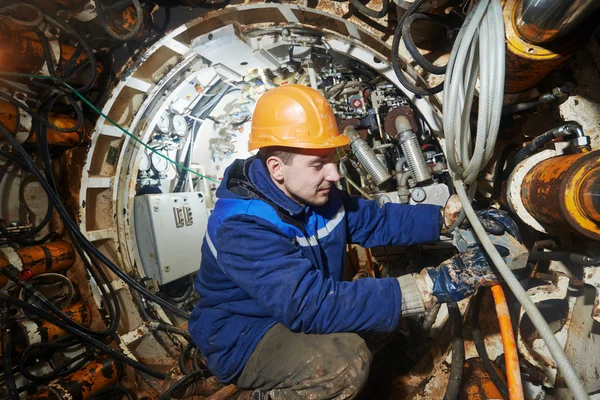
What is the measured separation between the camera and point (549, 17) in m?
A: 1.04

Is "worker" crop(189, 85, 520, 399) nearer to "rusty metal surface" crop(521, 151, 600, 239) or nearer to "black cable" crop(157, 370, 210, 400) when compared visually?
"rusty metal surface" crop(521, 151, 600, 239)

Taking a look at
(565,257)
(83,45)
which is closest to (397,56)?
(565,257)

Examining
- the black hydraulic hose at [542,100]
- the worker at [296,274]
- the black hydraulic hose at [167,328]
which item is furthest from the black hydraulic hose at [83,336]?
the black hydraulic hose at [542,100]

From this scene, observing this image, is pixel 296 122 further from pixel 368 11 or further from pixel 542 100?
pixel 542 100

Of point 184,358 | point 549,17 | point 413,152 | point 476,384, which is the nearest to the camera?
point 549,17

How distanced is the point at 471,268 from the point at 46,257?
2.98 meters

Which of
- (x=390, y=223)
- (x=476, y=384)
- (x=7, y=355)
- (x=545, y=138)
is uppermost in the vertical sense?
(x=545, y=138)

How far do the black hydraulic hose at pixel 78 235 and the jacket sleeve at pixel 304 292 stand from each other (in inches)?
68.3

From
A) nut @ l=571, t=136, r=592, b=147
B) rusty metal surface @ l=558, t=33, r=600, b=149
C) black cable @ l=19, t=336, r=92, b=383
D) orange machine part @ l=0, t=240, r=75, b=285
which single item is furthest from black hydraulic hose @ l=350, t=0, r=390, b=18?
black cable @ l=19, t=336, r=92, b=383

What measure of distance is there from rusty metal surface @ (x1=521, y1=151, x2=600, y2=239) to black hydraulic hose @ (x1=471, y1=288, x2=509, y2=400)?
74 cm

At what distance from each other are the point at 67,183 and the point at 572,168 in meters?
3.27

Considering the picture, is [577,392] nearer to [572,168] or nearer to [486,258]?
[486,258]

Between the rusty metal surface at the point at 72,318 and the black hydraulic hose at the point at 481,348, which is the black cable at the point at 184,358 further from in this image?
the black hydraulic hose at the point at 481,348

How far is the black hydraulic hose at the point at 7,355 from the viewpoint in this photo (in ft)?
6.63
